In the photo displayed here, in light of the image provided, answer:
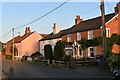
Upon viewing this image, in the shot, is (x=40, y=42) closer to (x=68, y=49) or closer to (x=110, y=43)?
(x=68, y=49)

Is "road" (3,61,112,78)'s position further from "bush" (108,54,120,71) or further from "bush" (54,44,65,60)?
"bush" (54,44,65,60)

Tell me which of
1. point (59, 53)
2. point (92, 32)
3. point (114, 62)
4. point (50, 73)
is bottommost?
point (50, 73)

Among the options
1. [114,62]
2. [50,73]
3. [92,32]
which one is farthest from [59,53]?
[114,62]

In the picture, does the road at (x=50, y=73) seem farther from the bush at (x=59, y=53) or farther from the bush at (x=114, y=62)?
the bush at (x=59, y=53)

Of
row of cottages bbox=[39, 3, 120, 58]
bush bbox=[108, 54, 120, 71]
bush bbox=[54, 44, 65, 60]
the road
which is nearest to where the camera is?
the road

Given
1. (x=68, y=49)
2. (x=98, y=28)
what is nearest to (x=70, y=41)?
(x=68, y=49)

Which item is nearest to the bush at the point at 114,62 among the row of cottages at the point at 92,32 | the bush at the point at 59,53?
the bush at the point at 59,53

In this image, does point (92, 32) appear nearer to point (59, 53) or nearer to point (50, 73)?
point (59, 53)

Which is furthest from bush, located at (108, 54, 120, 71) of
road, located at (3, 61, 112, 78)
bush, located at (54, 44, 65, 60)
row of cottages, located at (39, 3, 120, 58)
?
row of cottages, located at (39, 3, 120, 58)

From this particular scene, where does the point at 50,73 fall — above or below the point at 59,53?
below

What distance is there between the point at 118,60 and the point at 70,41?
2794 centimetres

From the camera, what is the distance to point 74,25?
55.7m

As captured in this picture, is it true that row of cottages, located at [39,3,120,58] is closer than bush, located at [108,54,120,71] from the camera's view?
No

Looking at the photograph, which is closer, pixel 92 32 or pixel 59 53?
pixel 59 53
